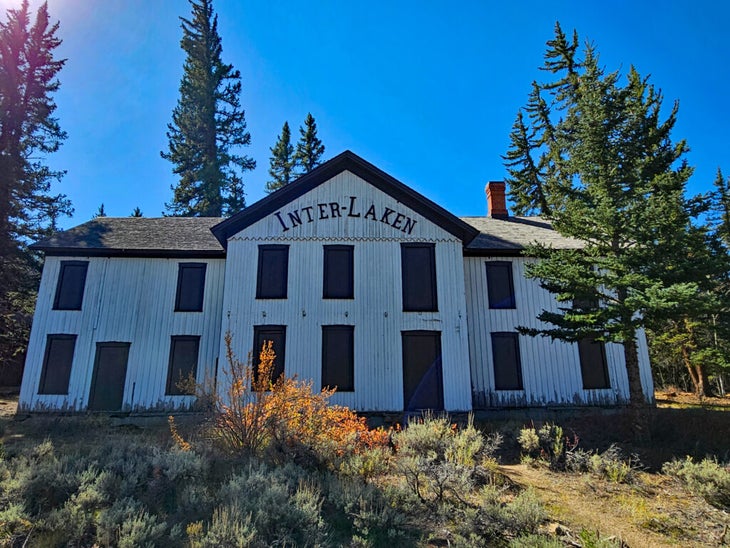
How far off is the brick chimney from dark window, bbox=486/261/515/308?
5.74 m

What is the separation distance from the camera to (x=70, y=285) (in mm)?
15750

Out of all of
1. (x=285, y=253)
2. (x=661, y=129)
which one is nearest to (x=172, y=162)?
(x=285, y=253)

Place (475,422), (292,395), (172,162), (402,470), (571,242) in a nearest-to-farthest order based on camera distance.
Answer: (402,470)
(292,395)
(475,422)
(571,242)
(172,162)

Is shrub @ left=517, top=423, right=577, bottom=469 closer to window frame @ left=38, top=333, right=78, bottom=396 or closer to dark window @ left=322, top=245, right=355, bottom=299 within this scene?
dark window @ left=322, top=245, right=355, bottom=299

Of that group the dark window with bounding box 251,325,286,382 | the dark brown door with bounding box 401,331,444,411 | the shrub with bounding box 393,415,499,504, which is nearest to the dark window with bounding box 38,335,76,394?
the dark window with bounding box 251,325,286,382

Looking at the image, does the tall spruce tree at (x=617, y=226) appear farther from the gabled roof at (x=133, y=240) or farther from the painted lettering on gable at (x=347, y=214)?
the gabled roof at (x=133, y=240)

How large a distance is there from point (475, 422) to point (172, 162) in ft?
105

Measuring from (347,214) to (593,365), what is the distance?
1066 cm

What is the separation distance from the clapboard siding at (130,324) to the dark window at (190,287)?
0.19 m

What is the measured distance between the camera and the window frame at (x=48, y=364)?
580 inches

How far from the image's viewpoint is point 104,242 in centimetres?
1638

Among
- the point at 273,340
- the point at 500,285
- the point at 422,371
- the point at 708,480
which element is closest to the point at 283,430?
the point at 273,340

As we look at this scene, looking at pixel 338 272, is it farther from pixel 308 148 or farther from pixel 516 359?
pixel 308 148

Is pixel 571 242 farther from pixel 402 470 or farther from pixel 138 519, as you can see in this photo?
pixel 138 519
